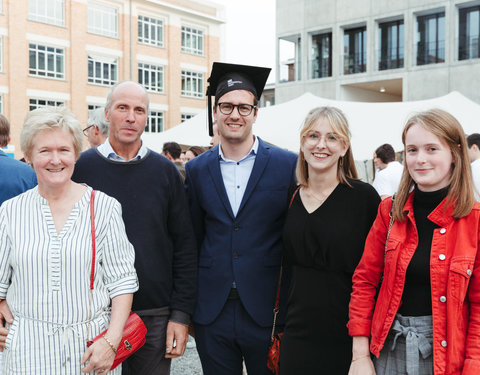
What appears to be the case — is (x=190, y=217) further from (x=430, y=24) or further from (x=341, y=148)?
(x=430, y=24)

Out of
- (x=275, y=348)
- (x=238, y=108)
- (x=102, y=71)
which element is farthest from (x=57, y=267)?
(x=102, y=71)

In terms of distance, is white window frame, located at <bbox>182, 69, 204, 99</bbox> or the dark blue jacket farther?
white window frame, located at <bbox>182, 69, 204, 99</bbox>

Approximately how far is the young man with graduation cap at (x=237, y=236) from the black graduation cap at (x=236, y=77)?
0.01 metres

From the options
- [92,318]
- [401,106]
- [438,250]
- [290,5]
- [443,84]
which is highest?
[290,5]

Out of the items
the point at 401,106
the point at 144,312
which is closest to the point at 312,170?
the point at 144,312

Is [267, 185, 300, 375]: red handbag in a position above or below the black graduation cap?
below

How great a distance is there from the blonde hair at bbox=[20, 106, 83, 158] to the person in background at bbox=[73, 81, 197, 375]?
49 cm

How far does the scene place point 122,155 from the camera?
2.93 metres

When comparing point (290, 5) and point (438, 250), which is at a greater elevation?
point (290, 5)

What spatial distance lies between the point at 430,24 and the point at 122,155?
2362 cm

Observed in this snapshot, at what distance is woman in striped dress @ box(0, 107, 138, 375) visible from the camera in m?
2.22

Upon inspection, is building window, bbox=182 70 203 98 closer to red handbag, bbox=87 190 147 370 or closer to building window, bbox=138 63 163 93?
building window, bbox=138 63 163 93

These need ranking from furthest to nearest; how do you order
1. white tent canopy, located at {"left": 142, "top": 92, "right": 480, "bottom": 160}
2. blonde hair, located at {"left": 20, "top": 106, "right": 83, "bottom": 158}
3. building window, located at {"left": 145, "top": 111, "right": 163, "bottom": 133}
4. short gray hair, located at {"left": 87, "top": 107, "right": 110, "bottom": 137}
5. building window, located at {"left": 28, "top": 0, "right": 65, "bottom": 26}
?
1. building window, located at {"left": 145, "top": 111, "right": 163, "bottom": 133}
2. building window, located at {"left": 28, "top": 0, "right": 65, "bottom": 26}
3. white tent canopy, located at {"left": 142, "top": 92, "right": 480, "bottom": 160}
4. short gray hair, located at {"left": 87, "top": 107, "right": 110, "bottom": 137}
5. blonde hair, located at {"left": 20, "top": 106, "right": 83, "bottom": 158}

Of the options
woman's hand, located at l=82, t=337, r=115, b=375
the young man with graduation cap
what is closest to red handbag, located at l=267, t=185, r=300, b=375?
the young man with graduation cap
